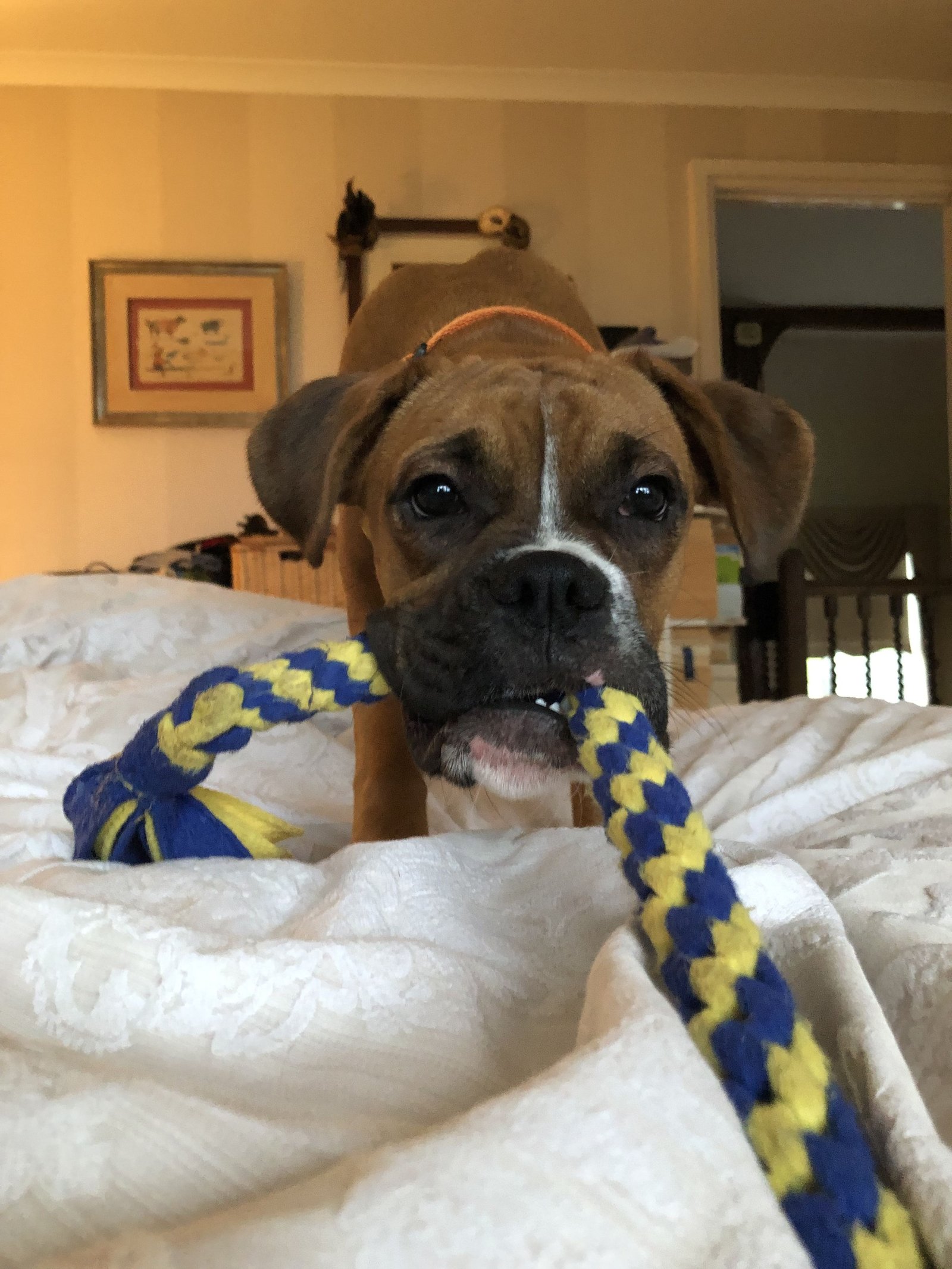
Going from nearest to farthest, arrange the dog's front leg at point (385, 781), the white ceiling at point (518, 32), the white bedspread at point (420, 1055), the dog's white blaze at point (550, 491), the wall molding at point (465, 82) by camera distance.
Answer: the white bedspread at point (420, 1055) → the dog's white blaze at point (550, 491) → the dog's front leg at point (385, 781) → the white ceiling at point (518, 32) → the wall molding at point (465, 82)

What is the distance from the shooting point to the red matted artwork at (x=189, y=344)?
438 centimetres

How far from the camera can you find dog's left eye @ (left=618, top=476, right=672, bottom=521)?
1.25 metres

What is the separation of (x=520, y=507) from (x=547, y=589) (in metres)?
0.25

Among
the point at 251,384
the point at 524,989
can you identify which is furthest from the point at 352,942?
the point at 251,384

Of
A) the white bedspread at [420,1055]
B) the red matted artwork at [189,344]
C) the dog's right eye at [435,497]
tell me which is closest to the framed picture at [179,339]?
the red matted artwork at [189,344]

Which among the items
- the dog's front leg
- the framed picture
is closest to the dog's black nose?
the dog's front leg

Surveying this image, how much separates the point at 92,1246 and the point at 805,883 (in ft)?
1.67

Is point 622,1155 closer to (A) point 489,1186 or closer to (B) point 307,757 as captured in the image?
(A) point 489,1186

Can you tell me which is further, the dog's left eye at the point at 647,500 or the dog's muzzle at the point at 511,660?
the dog's left eye at the point at 647,500

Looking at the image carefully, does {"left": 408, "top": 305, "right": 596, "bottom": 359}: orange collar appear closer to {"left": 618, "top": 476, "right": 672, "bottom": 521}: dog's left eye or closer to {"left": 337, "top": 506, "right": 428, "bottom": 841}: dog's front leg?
{"left": 337, "top": 506, "right": 428, "bottom": 841}: dog's front leg

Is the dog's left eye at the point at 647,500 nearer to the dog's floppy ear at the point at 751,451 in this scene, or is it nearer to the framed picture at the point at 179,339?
the dog's floppy ear at the point at 751,451

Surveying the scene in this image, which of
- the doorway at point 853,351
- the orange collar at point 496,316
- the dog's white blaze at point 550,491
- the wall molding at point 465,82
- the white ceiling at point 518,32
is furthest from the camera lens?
the doorway at point 853,351

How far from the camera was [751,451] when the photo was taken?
1.42 metres

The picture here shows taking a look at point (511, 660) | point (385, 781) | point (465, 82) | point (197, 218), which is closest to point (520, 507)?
point (511, 660)
